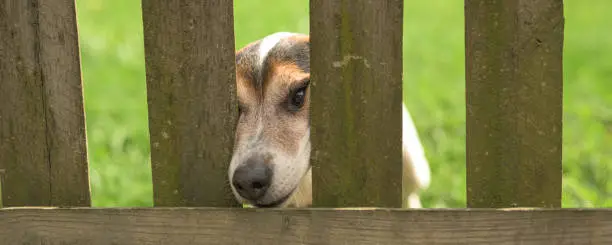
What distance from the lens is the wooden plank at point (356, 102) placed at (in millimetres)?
2631

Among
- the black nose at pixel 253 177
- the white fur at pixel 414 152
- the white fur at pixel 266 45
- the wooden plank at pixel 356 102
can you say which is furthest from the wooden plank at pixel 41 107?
the white fur at pixel 414 152

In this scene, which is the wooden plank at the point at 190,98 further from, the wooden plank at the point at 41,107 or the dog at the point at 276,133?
the wooden plank at the point at 41,107

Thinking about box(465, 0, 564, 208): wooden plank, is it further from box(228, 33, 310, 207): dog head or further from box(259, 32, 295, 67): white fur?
box(259, 32, 295, 67): white fur

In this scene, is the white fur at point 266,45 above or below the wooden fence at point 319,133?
above

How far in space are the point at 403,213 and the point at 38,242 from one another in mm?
1267

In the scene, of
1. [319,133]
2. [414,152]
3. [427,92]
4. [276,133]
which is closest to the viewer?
[319,133]

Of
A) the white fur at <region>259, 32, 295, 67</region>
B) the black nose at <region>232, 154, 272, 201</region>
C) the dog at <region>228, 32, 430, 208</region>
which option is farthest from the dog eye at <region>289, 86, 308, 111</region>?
the black nose at <region>232, 154, 272, 201</region>

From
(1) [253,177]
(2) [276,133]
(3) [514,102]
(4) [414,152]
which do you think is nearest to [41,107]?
(1) [253,177]

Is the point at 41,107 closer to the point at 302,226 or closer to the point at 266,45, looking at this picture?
the point at 302,226

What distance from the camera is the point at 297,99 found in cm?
354

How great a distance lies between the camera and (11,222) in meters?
2.87

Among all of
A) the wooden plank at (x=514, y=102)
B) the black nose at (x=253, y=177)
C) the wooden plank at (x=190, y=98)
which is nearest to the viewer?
the wooden plank at (x=514, y=102)

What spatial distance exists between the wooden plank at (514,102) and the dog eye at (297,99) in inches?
41.1

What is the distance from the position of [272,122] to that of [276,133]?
106 mm
